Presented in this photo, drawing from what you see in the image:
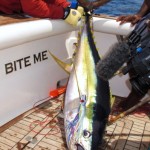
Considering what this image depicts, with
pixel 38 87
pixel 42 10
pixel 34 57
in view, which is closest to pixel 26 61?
pixel 34 57

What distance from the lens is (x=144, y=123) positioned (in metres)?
3.34

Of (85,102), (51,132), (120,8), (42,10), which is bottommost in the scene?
(120,8)

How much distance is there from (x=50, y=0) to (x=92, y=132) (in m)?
1.85

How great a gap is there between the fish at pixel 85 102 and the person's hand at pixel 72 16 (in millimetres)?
405

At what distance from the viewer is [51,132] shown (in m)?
3.05

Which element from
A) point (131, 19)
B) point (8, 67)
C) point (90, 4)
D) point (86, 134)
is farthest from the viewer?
point (131, 19)

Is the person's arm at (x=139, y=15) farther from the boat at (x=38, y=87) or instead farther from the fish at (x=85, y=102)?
the fish at (x=85, y=102)

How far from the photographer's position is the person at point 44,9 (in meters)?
3.18

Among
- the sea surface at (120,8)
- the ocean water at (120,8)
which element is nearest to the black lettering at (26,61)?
the sea surface at (120,8)

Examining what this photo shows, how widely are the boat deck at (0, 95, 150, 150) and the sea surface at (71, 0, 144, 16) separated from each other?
25.0 ft

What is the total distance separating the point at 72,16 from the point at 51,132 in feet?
4.39

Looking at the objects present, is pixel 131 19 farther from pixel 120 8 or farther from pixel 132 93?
pixel 120 8

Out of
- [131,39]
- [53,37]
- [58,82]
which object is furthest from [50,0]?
[131,39]

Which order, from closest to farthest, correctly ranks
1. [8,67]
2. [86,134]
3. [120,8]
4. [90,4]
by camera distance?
[86,134], [8,67], [90,4], [120,8]
